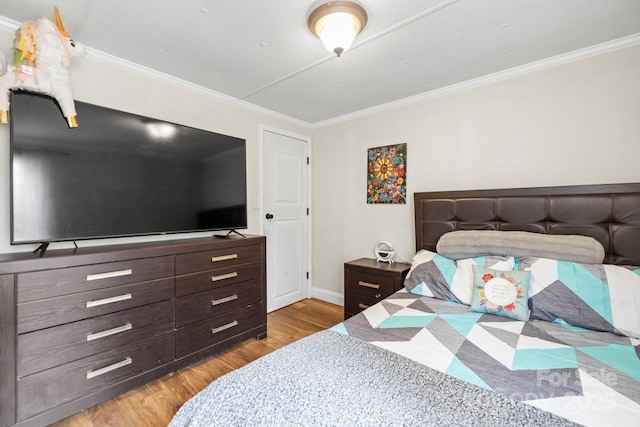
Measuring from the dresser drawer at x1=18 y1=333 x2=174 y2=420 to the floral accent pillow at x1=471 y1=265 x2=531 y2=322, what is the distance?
6.90 feet

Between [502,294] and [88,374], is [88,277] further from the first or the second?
[502,294]

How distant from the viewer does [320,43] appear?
191 centimetres

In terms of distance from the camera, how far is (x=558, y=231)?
6.56 ft

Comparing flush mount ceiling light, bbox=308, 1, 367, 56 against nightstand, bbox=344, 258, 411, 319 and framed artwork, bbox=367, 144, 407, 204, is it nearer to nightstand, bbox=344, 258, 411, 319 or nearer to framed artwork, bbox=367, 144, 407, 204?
framed artwork, bbox=367, 144, 407, 204

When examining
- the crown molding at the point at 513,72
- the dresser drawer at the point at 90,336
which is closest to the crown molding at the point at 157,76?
the crown molding at the point at 513,72

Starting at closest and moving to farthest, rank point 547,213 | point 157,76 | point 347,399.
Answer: point 347,399, point 547,213, point 157,76

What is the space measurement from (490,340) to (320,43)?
2.06m

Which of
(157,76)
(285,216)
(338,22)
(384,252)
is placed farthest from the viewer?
(285,216)

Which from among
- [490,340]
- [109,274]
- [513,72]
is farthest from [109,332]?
[513,72]

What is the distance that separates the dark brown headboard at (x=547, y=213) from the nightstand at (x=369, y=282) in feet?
1.23

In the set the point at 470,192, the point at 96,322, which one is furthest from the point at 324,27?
the point at 96,322

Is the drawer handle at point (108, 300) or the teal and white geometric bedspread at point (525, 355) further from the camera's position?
the drawer handle at point (108, 300)

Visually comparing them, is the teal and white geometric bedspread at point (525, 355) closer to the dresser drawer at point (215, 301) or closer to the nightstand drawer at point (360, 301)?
the nightstand drawer at point (360, 301)

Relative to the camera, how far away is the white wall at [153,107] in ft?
5.53
